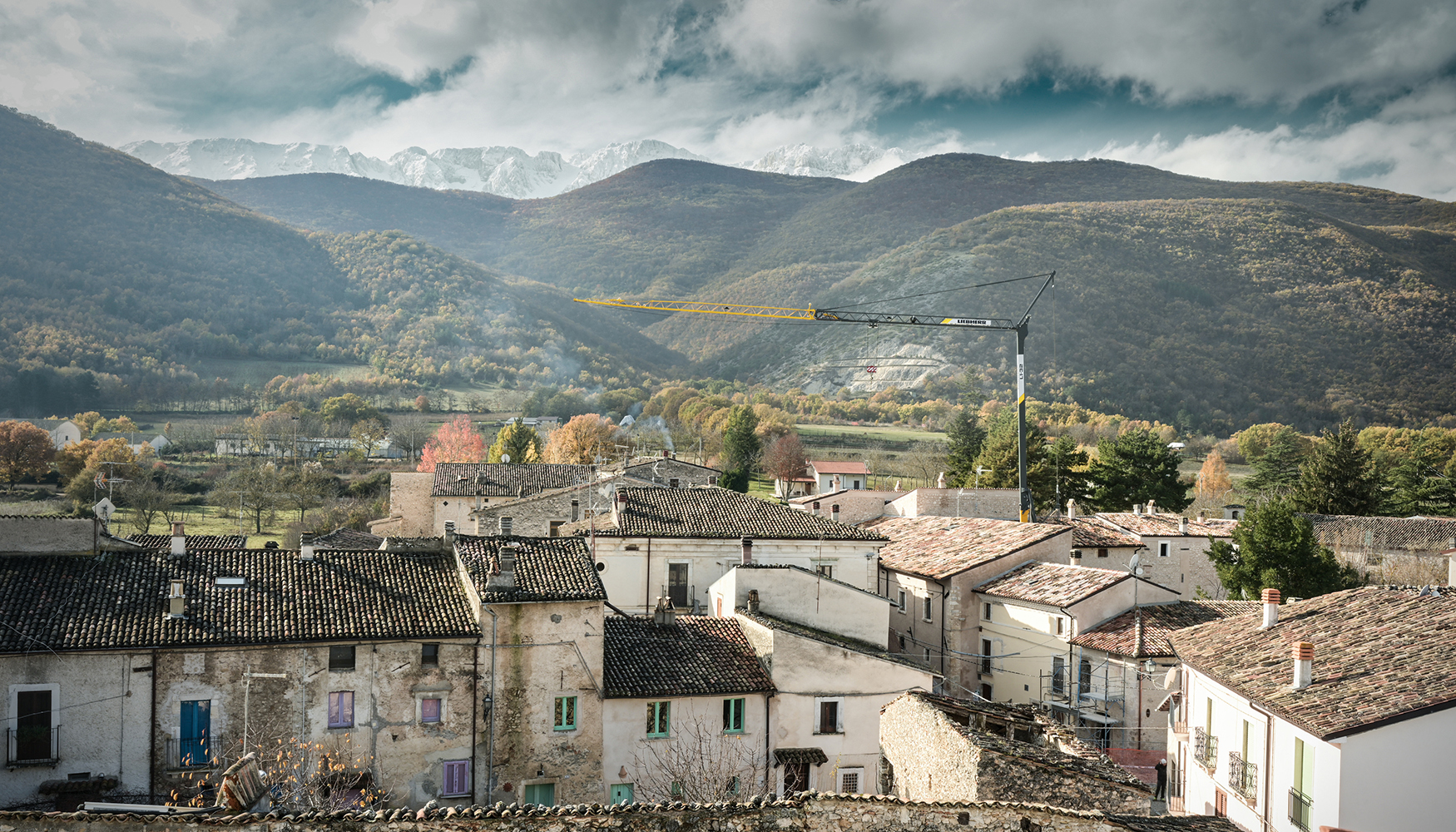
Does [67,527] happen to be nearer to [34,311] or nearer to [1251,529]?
[1251,529]

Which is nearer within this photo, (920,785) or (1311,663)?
(920,785)

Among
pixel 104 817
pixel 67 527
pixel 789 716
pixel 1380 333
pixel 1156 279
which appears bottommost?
pixel 789 716

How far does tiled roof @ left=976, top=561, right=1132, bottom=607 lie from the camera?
29.2m

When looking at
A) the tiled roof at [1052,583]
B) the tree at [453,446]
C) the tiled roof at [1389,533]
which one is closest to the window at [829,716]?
the tiled roof at [1052,583]

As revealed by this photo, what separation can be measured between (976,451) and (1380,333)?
4898 inches

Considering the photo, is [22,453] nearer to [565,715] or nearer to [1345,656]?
[565,715]

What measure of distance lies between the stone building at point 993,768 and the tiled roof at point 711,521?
1572 cm

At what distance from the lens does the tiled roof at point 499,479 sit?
52281 millimetres

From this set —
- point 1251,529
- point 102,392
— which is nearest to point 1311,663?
point 1251,529

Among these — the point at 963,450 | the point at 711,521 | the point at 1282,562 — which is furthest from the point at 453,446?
the point at 1282,562

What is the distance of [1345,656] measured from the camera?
17047mm

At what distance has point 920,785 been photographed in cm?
1540

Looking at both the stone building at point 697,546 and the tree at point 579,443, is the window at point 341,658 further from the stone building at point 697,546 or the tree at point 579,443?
the tree at point 579,443

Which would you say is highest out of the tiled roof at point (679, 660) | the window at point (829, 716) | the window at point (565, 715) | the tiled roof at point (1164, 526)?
the tiled roof at point (1164, 526)
